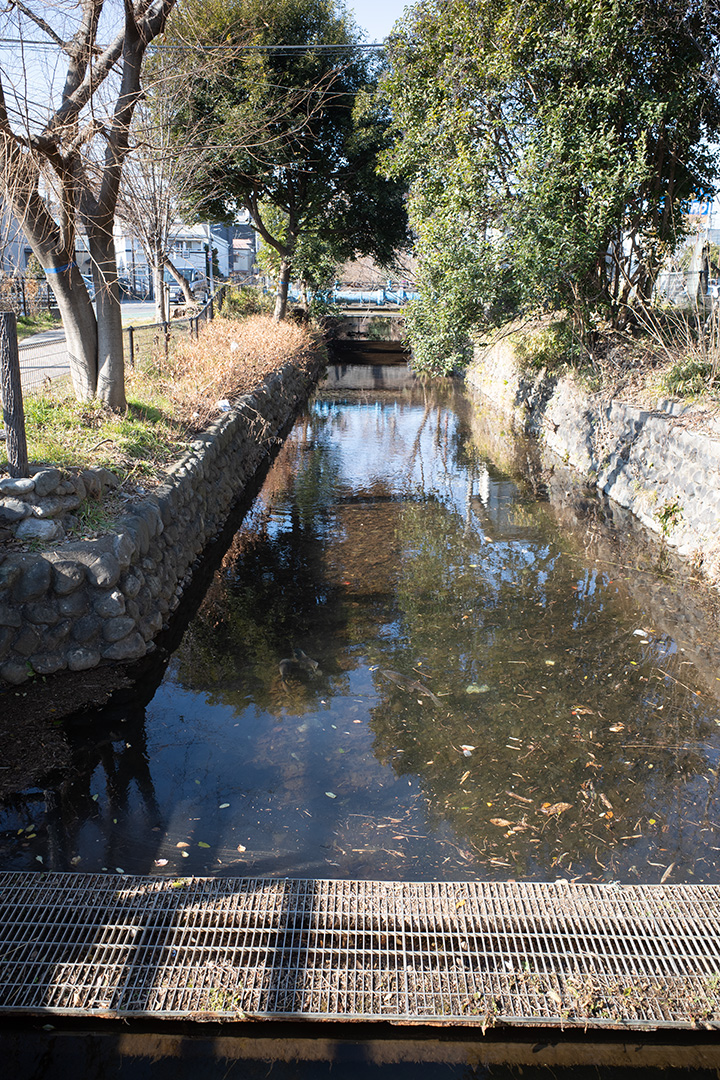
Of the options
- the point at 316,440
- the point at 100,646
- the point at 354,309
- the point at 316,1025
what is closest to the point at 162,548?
the point at 100,646

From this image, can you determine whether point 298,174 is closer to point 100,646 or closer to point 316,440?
point 316,440

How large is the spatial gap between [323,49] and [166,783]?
64.8 ft

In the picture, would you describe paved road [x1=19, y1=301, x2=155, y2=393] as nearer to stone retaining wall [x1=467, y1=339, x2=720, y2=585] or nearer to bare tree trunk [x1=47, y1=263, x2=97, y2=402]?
bare tree trunk [x1=47, y1=263, x2=97, y2=402]

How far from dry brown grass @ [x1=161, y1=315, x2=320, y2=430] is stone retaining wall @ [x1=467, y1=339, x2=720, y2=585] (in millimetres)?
5632

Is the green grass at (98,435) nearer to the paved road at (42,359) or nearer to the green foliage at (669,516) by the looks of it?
the paved road at (42,359)

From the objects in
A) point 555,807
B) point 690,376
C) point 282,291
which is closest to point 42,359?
point 690,376

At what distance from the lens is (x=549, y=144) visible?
10820 millimetres

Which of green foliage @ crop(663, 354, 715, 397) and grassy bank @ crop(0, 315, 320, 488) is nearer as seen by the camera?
grassy bank @ crop(0, 315, 320, 488)

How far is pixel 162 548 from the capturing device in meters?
6.96

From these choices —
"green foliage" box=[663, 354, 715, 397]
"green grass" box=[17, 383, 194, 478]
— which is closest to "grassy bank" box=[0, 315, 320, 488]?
"green grass" box=[17, 383, 194, 478]

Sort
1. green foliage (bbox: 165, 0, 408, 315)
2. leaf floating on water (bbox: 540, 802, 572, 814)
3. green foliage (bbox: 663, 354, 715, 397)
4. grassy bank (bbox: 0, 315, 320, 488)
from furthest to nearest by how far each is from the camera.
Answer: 1. green foliage (bbox: 165, 0, 408, 315)
2. green foliage (bbox: 663, 354, 715, 397)
3. grassy bank (bbox: 0, 315, 320, 488)
4. leaf floating on water (bbox: 540, 802, 572, 814)

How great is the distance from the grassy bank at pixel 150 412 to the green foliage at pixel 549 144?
3957mm

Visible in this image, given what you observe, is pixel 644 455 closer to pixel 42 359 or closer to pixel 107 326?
pixel 107 326

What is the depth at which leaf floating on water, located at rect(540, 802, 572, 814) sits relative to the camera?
4273 mm
